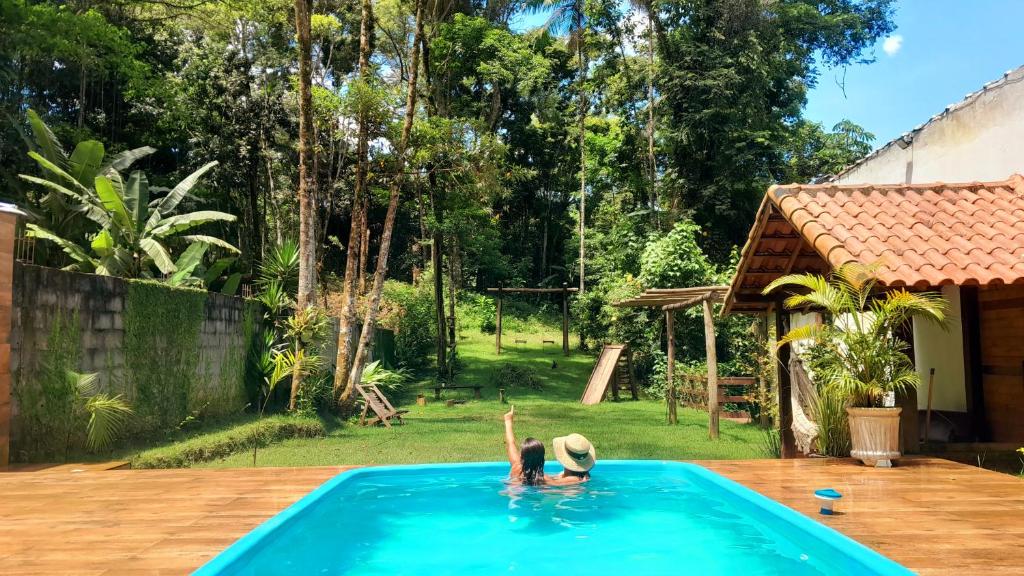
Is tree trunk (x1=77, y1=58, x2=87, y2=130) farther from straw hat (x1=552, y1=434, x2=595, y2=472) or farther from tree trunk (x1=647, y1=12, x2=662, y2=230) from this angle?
straw hat (x1=552, y1=434, x2=595, y2=472)

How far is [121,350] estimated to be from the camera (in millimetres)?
9219

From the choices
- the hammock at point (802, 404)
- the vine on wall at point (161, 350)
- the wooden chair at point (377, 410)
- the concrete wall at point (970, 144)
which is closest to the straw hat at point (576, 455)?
the hammock at point (802, 404)

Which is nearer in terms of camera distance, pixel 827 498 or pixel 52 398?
pixel 827 498

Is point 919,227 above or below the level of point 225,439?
above

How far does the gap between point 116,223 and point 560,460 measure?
30.7 ft

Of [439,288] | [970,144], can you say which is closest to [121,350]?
[970,144]

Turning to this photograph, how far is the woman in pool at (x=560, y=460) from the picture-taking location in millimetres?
6723

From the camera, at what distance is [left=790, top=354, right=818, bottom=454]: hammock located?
773 cm

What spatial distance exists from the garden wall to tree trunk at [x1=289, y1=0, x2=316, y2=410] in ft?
3.78

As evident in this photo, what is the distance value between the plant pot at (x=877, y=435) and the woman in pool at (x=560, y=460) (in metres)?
2.61

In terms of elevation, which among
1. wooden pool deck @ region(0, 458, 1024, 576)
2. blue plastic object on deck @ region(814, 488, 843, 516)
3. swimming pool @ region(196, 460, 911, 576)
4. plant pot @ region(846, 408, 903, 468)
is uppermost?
plant pot @ region(846, 408, 903, 468)

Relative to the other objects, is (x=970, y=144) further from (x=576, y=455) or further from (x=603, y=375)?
(x=603, y=375)

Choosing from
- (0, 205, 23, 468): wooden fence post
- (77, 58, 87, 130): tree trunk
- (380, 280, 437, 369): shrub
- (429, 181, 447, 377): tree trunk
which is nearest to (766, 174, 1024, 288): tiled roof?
(0, 205, 23, 468): wooden fence post

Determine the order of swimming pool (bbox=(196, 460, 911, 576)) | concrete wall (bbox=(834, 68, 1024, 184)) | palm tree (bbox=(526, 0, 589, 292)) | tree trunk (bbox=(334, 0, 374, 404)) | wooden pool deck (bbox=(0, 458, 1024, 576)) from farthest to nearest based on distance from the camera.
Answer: palm tree (bbox=(526, 0, 589, 292)), tree trunk (bbox=(334, 0, 374, 404)), concrete wall (bbox=(834, 68, 1024, 184)), swimming pool (bbox=(196, 460, 911, 576)), wooden pool deck (bbox=(0, 458, 1024, 576))
